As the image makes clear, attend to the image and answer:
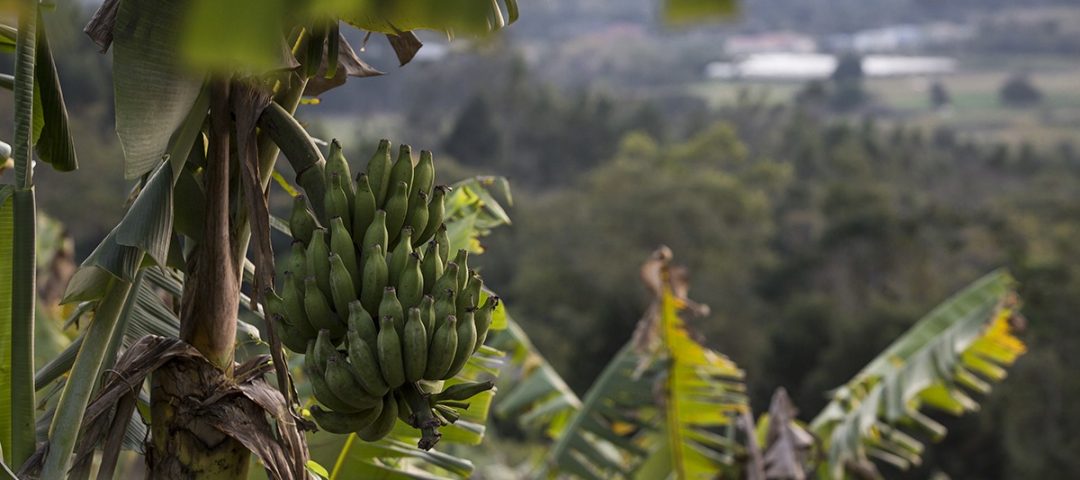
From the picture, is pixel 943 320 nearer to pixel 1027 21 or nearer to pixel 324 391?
pixel 324 391

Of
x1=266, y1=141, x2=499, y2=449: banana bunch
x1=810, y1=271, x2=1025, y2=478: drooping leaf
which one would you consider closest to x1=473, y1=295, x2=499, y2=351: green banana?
x1=266, y1=141, x2=499, y2=449: banana bunch

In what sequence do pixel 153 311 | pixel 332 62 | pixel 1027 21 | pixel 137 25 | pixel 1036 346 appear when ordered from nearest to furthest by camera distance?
pixel 137 25
pixel 332 62
pixel 153 311
pixel 1036 346
pixel 1027 21

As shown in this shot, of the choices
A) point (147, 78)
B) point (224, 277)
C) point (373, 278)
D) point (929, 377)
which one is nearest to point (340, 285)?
point (373, 278)

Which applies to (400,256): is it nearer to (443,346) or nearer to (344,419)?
(443,346)

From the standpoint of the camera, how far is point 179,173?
158cm

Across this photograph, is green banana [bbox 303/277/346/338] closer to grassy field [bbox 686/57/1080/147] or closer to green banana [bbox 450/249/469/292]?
green banana [bbox 450/249/469/292]

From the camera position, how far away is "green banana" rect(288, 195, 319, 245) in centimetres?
150

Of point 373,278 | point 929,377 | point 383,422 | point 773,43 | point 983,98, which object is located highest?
point 373,278

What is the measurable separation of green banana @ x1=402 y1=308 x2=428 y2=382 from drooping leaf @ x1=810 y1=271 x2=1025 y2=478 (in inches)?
118

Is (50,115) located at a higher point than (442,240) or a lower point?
higher

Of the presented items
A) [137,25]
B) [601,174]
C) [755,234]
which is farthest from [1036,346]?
[137,25]

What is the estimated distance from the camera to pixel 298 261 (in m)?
1.47

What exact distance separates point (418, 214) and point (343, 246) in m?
0.15

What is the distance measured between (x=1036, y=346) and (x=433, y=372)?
14.6 metres
